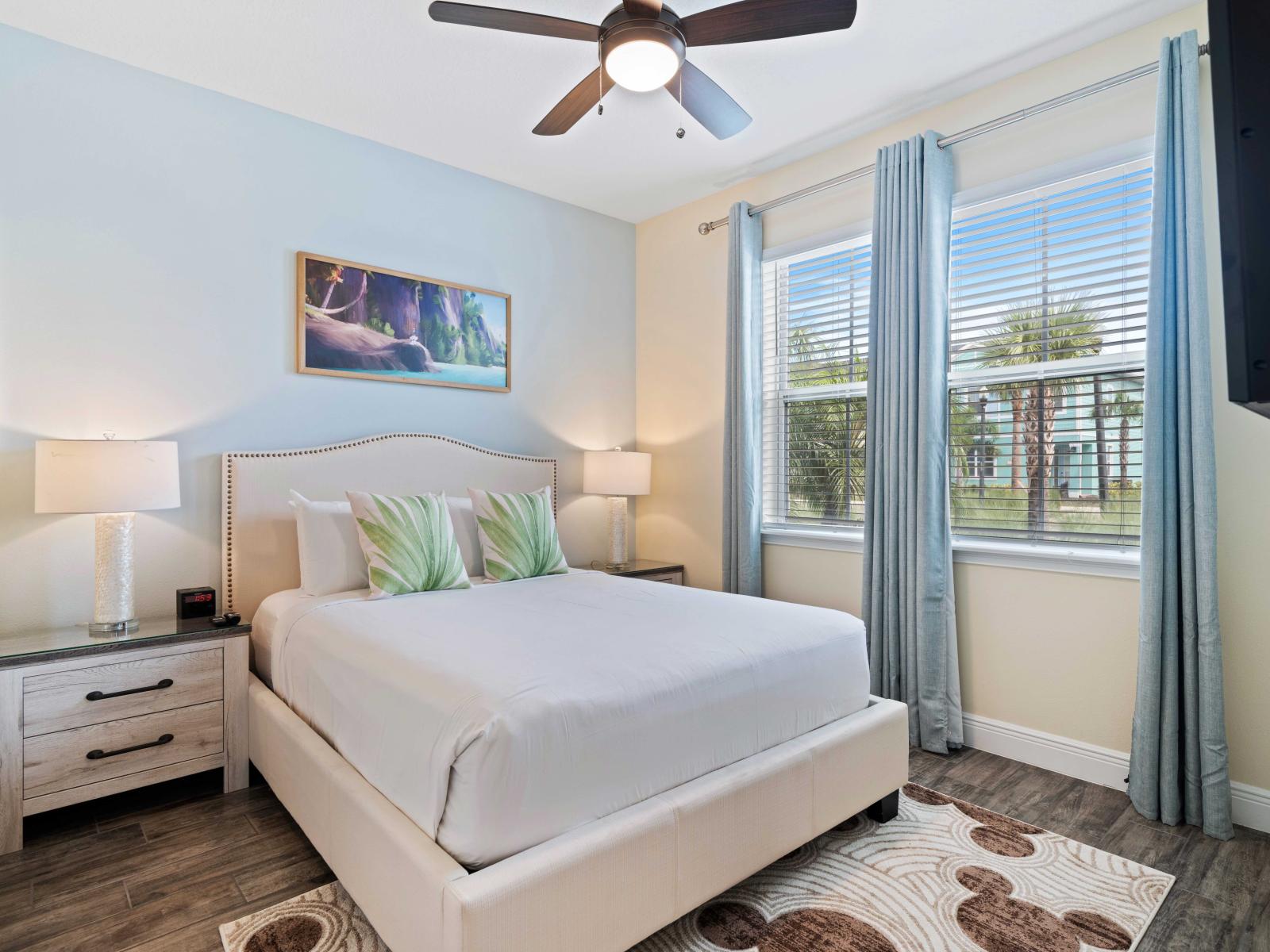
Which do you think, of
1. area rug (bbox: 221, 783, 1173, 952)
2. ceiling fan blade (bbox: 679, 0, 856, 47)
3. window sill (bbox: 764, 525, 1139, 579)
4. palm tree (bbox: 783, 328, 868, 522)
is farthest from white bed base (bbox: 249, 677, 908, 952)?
ceiling fan blade (bbox: 679, 0, 856, 47)

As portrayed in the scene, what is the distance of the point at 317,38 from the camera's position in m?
2.57

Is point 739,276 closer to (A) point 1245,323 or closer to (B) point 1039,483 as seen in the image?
(B) point 1039,483

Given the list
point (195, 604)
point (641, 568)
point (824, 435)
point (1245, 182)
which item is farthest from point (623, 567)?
point (1245, 182)

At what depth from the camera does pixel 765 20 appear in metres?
1.94

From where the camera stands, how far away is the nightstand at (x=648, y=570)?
380 cm

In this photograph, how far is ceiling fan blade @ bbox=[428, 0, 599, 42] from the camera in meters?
1.89

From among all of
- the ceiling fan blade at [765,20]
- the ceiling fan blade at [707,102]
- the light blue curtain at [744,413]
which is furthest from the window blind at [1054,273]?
the ceiling fan blade at [765,20]

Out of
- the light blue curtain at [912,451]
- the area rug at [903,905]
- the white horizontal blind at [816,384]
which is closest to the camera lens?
the area rug at [903,905]

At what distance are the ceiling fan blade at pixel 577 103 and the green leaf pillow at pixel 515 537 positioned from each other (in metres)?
1.55

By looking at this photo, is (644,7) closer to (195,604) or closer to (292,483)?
Answer: (292,483)

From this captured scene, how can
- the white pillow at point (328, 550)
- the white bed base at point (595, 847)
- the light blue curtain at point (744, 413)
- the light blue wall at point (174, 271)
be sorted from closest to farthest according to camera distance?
1. the white bed base at point (595, 847)
2. the light blue wall at point (174, 271)
3. the white pillow at point (328, 550)
4. the light blue curtain at point (744, 413)

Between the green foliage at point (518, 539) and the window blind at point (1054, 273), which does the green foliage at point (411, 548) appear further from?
the window blind at point (1054, 273)

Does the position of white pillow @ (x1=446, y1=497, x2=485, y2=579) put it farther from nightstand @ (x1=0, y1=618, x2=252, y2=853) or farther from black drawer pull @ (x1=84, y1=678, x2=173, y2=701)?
black drawer pull @ (x1=84, y1=678, x2=173, y2=701)

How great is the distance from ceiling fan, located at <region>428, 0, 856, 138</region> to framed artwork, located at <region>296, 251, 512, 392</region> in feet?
5.30
